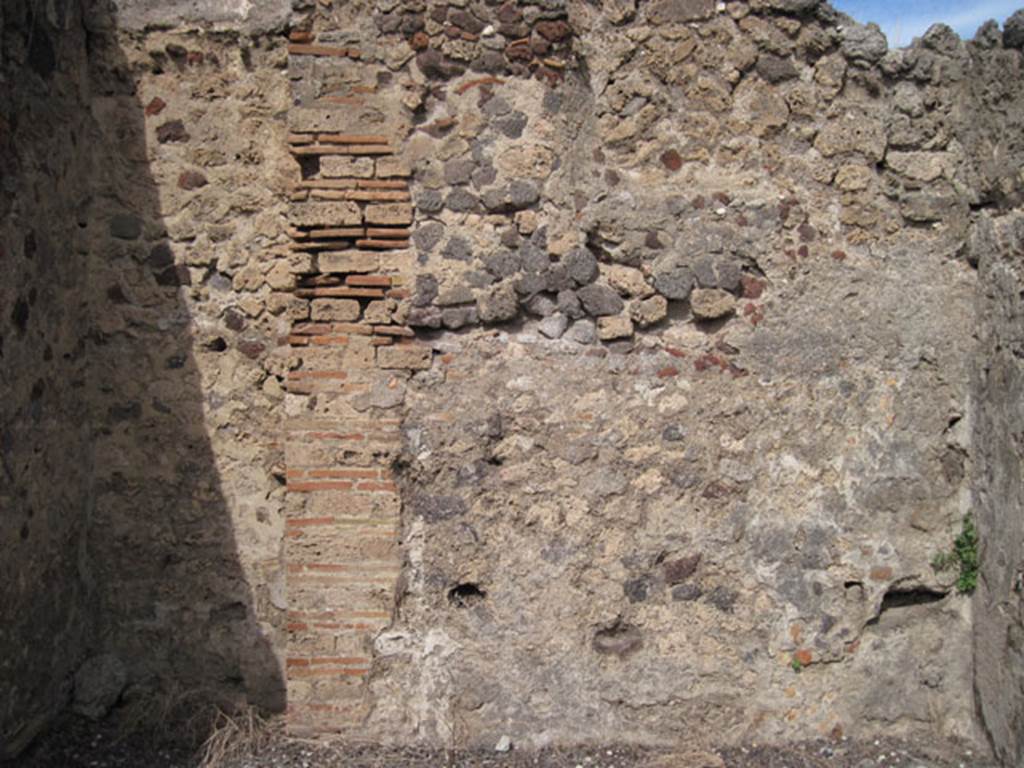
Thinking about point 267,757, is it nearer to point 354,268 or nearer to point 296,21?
point 354,268

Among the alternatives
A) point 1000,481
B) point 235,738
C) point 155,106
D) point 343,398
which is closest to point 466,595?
point 343,398

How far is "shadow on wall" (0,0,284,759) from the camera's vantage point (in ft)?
12.6

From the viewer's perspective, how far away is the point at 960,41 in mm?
3854

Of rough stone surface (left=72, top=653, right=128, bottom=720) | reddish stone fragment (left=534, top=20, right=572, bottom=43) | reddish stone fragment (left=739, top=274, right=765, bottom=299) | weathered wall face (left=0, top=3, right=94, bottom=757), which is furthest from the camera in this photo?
rough stone surface (left=72, top=653, right=128, bottom=720)

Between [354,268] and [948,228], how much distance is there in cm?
242

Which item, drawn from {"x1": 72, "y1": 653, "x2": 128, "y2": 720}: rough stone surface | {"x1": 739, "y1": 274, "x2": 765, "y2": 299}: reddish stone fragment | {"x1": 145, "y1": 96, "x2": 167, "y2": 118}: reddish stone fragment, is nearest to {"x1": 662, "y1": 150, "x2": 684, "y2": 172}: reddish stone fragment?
{"x1": 739, "y1": 274, "x2": 765, "y2": 299}: reddish stone fragment

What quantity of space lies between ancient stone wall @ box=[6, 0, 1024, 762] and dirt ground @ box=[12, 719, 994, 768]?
0.09m

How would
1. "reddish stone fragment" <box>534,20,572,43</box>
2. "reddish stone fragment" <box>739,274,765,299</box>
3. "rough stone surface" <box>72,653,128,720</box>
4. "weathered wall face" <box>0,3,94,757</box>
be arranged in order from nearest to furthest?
"weathered wall face" <box>0,3,94,757</box> → "reddish stone fragment" <box>534,20,572,43</box> → "reddish stone fragment" <box>739,274,765,299</box> → "rough stone surface" <box>72,653,128,720</box>

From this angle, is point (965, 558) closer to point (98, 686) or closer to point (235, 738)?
point (235, 738)

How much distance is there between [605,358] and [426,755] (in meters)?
1.76

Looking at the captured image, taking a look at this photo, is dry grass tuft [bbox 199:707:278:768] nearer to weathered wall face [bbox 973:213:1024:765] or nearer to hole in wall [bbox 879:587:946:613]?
hole in wall [bbox 879:587:946:613]

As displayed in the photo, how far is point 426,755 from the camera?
3.85 m

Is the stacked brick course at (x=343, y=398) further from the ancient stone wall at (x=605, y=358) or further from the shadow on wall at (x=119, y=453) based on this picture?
the shadow on wall at (x=119, y=453)

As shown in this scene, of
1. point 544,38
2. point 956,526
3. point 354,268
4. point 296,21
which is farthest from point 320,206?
point 956,526
